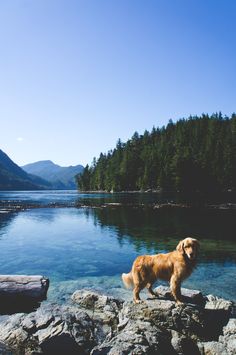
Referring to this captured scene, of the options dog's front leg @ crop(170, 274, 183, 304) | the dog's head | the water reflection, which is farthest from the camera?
the water reflection

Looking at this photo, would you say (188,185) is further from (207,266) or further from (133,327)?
(133,327)

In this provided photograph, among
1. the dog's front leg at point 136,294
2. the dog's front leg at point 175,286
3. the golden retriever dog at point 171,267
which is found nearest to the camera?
the golden retriever dog at point 171,267

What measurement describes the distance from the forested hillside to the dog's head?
9895cm

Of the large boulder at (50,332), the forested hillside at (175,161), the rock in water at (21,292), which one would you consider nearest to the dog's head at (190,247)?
the large boulder at (50,332)

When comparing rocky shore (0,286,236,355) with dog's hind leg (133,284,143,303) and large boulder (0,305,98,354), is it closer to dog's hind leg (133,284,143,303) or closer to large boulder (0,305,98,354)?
large boulder (0,305,98,354)

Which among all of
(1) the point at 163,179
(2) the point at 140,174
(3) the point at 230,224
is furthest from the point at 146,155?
(3) the point at 230,224

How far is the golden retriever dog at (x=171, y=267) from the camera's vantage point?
37.1 feet

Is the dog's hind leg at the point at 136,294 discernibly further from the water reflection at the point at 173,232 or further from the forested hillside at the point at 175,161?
the forested hillside at the point at 175,161

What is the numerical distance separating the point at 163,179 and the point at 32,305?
123474 mm

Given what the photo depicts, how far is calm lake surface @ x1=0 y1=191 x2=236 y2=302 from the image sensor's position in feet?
59.2

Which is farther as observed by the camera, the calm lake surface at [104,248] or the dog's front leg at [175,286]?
the calm lake surface at [104,248]

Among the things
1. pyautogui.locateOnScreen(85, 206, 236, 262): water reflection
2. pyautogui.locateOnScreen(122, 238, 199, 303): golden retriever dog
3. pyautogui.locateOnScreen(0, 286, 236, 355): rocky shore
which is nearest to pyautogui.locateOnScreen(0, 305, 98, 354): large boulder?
pyautogui.locateOnScreen(0, 286, 236, 355): rocky shore

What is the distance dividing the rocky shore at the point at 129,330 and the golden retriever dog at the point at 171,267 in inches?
26.0

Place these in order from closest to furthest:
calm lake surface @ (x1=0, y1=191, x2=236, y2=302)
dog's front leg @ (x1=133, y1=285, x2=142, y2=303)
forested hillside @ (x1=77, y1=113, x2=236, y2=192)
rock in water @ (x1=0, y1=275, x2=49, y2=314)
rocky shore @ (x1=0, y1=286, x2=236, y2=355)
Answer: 1. rocky shore @ (x1=0, y1=286, x2=236, y2=355)
2. dog's front leg @ (x1=133, y1=285, x2=142, y2=303)
3. rock in water @ (x1=0, y1=275, x2=49, y2=314)
4. calm lake surface @ (x1=0, y1=191, x2=236, y2=302)
5. forested hillside @ (x1=77, y1=113, x2=236, y2=192)
